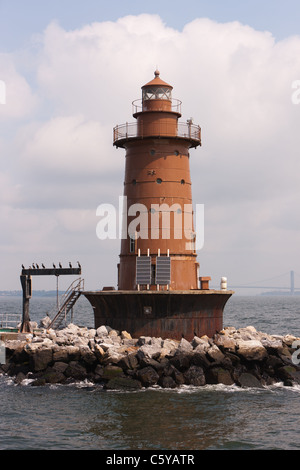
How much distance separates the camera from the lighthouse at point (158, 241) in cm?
3109

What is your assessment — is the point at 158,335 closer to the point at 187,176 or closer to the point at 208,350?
the point at 208,350

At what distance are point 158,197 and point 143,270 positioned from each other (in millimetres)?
3583

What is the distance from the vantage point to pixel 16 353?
30469 mm

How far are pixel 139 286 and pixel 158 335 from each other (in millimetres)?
2474

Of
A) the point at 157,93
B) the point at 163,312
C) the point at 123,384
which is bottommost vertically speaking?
the point at 123,384

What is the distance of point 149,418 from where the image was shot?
74.0 ft

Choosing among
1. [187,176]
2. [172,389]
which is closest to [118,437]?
[172,389]

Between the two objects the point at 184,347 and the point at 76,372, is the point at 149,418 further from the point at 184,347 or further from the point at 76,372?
the point at 76,372

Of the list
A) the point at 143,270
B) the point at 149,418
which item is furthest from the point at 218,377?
the point at 143,270

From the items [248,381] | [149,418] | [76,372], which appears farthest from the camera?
[76,372]

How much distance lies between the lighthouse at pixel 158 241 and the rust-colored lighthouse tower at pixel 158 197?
47 mm

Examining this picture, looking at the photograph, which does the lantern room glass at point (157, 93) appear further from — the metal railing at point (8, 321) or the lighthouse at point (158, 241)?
the metal railing at point (8, 321)

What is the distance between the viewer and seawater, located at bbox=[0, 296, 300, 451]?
19953 millimetres
